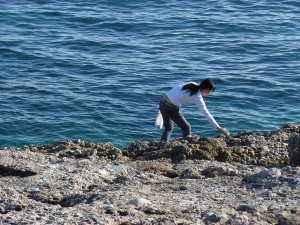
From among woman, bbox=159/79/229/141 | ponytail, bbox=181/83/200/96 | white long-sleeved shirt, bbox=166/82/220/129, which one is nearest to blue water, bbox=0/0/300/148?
woman, bbox=159/79/229/141

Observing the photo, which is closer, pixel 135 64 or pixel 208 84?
pixel 208 84

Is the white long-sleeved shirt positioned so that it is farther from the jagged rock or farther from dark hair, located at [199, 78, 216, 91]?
the jagged rock

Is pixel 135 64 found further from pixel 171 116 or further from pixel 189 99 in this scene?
pixel 189 99

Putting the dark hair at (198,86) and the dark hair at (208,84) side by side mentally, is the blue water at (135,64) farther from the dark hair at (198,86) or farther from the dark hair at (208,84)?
the dark hair at (208,84)

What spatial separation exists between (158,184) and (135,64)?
1503 cm

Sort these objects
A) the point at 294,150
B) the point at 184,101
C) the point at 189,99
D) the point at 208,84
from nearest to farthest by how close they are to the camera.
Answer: the point at 294,150 → the point at 208,84 → the point at 189,99 → the point at 184,101

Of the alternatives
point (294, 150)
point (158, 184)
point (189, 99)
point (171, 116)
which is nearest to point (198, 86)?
point (189, 99)

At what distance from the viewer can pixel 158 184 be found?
1051cm

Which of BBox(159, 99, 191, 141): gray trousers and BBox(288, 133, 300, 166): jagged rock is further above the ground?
BBox(288, 133, 300, 166): jagged rock

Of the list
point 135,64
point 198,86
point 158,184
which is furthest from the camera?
point 135,64

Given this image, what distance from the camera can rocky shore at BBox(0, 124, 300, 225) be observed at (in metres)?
8.77

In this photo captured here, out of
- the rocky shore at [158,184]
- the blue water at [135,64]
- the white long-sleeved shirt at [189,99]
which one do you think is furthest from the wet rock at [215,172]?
the blue water at [135,64]

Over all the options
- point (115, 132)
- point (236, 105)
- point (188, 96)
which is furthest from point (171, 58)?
point (188, 96)

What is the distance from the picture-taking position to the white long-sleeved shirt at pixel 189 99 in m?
14.4
